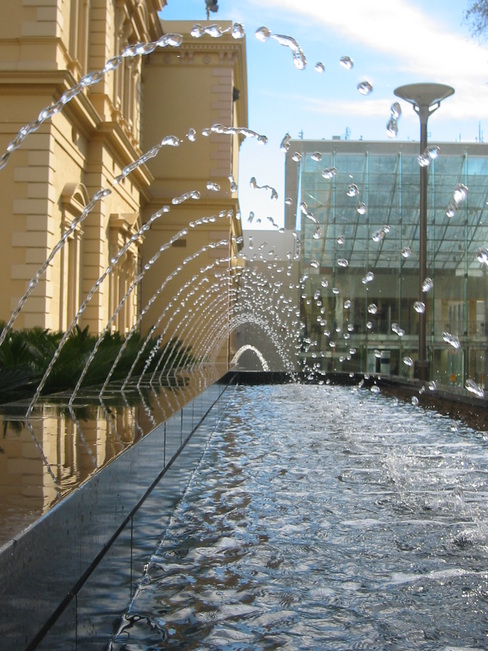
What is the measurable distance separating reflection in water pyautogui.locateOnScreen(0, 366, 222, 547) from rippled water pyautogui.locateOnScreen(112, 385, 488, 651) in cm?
56

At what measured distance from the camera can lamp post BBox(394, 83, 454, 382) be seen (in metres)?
17.4

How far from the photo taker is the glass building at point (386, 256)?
31.6 meters

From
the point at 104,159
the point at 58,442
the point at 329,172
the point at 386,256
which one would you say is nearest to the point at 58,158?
the point at 104,159

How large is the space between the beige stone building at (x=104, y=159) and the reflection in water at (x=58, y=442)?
1240 millimetres

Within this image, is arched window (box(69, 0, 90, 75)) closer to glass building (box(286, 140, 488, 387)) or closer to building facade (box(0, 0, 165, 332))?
building facade (box(0, 0, 165, 332))

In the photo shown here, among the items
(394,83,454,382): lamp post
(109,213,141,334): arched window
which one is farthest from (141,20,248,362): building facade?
(394,83,454,382): lamp post

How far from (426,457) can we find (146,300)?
2410cm

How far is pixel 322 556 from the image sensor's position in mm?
4312

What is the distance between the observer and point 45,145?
16469 millimetres

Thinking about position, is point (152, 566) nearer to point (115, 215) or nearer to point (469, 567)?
point (469, 567)

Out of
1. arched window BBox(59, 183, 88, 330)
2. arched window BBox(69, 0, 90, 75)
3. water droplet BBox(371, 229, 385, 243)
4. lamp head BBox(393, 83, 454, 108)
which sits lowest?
arched window BBox(59, 183, 88, 330)

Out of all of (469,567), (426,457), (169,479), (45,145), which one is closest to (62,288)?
(45,145)

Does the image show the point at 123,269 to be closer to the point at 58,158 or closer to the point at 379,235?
the point at 58,158

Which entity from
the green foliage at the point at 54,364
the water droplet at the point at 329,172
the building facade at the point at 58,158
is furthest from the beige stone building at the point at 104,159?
the water droplet at the point at 329,172
